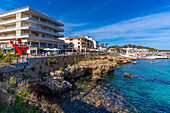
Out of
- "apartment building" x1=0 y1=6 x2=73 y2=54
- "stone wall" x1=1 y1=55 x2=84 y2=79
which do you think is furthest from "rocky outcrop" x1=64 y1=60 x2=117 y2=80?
"apartment building" x1=0 y1=6 x2=73 y2=54

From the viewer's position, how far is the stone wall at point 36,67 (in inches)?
486

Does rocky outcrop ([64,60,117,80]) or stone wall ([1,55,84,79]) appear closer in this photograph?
stone wall ([1,55,84,79])

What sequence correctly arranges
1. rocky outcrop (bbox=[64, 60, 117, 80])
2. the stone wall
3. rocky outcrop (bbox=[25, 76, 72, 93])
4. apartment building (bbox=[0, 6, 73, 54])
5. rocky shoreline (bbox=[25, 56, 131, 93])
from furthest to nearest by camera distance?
apartment building (bbox=[0, 6, 73, 54])
rocky outcrop (bbox=[64, 60, 117, 80])
rocky shoreline (bbox=[25, 56, 131, 93])
rocky outcrop (bbox=[25, 76, 72, 93])
the stone wall

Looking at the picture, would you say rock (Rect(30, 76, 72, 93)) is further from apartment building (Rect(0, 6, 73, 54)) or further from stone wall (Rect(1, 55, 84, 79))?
apartment building (Rect(0, 6, 73, 54))

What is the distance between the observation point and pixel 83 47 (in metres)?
70.2

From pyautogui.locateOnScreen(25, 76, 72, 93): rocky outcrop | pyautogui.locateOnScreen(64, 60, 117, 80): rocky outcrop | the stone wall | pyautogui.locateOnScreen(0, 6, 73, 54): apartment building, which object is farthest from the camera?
pyautogui.locateOnScreen(0, 6, 73, 54): apartment building

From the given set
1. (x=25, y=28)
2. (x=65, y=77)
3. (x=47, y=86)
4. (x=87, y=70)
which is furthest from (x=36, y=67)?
(x=25, y=28)

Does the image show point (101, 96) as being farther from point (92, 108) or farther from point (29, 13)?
point (29, 13)

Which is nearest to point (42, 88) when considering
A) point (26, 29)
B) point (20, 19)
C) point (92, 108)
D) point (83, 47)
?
point (92, 108)

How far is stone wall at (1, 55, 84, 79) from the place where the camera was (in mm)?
12347

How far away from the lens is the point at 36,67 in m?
17.5

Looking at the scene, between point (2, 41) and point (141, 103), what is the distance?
161 feet


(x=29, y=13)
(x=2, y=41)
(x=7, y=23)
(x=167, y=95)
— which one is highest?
(x=29, y=13)

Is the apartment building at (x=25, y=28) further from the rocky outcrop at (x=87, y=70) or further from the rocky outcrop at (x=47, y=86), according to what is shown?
the rocky outcrop at (x=47, y=86)
